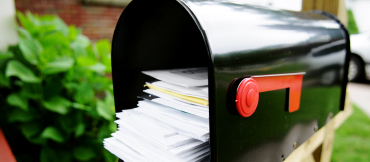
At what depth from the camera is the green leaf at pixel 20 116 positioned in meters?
1.36

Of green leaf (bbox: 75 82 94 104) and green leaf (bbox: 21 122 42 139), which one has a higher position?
green leaf (bbox: 75 82 94 104)

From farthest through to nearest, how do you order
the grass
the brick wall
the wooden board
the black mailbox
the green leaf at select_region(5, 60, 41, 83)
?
the grass
the brick wall
the green leaf at select_region(5, 60, 41, 83)
the wooden board
the black mailbox

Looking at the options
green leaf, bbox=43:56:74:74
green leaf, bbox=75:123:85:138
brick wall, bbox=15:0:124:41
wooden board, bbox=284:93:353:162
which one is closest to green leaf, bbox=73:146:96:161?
green leaf, bbox=75:123:85:138

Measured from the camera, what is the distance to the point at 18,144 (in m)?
1.54

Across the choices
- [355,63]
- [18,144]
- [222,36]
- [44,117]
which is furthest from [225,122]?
[355,63]

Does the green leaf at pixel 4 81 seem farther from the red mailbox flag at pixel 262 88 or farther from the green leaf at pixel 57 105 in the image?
the red mailbox flag at pixel 262 88

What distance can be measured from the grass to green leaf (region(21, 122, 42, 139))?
287cm

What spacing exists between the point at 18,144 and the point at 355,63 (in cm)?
696

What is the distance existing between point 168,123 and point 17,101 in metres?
1.10

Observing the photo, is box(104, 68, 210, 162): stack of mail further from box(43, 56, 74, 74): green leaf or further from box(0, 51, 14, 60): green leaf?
box(0, 51, 14, 60): green leaf

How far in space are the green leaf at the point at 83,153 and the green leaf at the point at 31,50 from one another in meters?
0.57

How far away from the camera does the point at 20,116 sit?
1.39m

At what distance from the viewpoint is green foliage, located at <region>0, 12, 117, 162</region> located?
1.38 metres

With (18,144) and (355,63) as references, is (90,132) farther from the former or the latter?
(355,63)
